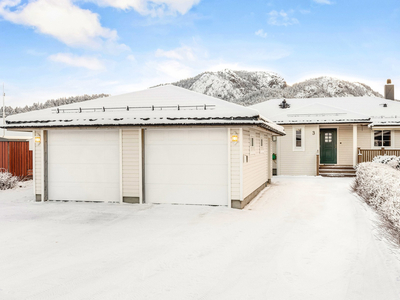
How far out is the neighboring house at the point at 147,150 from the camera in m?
8.04

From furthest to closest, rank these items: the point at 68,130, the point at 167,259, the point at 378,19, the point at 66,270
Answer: the point at 378,19
the point at 68,130
the point at 167,259
the point at 66,270

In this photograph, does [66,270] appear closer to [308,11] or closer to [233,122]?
[233,122]

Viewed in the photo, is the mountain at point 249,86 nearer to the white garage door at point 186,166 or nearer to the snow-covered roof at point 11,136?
the snow-covered roof at point 11,136

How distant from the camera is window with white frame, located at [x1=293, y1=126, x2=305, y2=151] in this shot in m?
16.5

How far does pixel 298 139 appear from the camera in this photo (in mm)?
16672

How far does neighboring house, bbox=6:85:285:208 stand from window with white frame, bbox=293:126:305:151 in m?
7.91

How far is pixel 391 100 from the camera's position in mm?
21828

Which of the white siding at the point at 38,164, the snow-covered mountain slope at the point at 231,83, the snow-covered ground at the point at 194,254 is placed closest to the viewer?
the snow-covered ground at the point at 194,254

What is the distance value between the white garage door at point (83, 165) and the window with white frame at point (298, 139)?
1119 centimetres

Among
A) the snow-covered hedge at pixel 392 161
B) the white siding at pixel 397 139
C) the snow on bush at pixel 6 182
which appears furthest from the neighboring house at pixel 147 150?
the white siding at pixel 397 139

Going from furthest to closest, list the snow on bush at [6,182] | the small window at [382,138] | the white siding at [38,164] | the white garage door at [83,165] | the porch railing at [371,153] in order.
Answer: the small window at [382,138]
the porch railing at [371,153]
the snow on bush at [6,182]
the white siding at [38,164]
the white garage door at [83,165]

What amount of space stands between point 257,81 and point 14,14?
88.3m

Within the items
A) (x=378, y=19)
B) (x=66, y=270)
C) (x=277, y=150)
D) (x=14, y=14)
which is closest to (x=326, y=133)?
(x=277, y=150)

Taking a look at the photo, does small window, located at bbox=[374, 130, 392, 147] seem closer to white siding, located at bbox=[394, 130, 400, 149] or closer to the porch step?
white siding, located at bbox=[394, 130, 400, 149]
